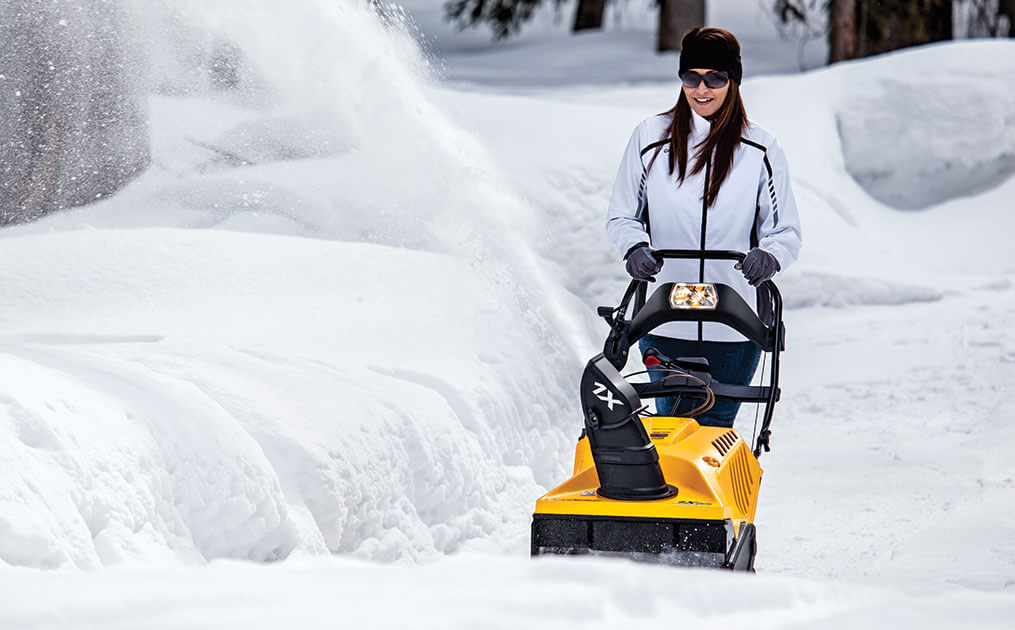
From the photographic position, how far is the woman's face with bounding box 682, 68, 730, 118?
3.36 m

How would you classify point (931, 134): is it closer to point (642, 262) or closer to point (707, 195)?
point (707, 195)

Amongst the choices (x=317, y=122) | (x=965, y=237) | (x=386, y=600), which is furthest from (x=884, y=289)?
(x=386, y=600)

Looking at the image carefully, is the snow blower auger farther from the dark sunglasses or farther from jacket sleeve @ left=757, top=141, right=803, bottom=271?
the dark sunglasses

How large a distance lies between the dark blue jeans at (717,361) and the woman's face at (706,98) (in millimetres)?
652

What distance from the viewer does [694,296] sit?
3.08 m

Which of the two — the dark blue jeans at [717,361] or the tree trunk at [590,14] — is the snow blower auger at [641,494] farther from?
the tree trunk at [590,14]

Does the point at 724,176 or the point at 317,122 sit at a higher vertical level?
the point at 724,176

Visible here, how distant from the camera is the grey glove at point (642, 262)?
10.5 feet

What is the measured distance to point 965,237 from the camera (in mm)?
9469

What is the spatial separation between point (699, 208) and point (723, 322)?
1.39 ft

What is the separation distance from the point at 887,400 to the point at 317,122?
3830 millimetres

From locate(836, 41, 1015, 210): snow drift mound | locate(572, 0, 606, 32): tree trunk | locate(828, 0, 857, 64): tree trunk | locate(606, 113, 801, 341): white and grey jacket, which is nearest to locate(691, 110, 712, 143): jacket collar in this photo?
locate(606, 113, 801, 341): white and grey jacket

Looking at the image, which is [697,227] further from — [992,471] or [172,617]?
[992,471]

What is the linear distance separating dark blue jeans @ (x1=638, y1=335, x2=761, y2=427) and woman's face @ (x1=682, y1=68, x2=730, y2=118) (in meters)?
0.65
